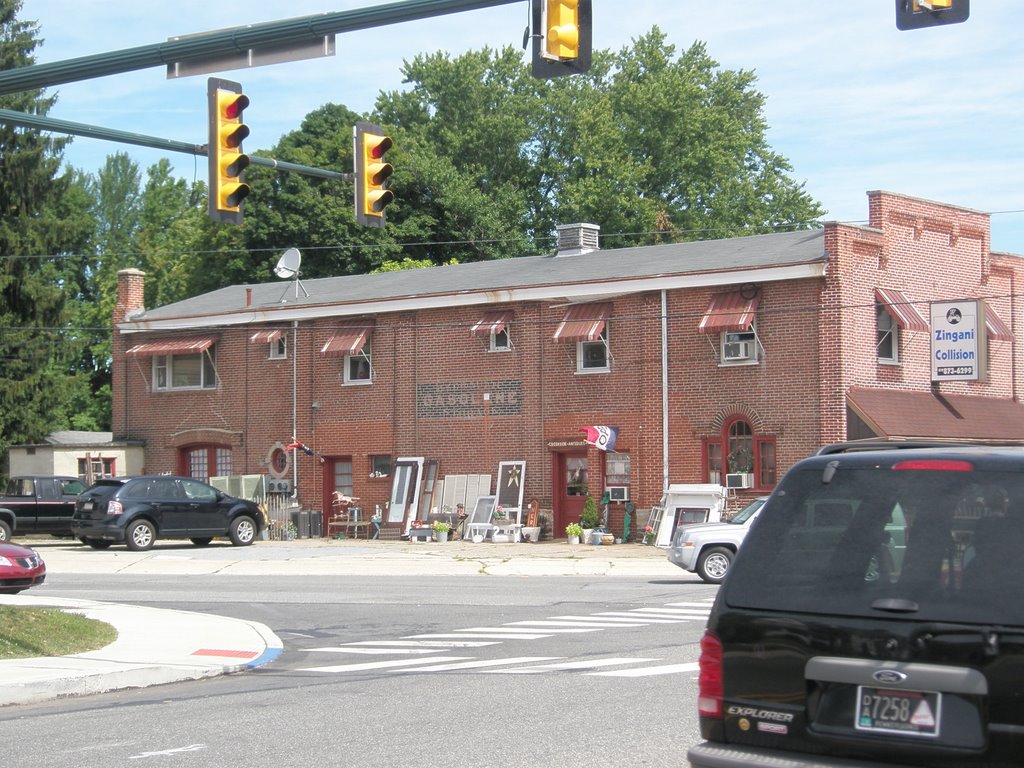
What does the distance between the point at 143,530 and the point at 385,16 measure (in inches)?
901

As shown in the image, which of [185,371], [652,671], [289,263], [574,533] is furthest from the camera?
[185,371]

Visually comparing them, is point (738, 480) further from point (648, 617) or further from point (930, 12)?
point (930, 12)

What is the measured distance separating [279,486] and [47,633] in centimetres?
2526

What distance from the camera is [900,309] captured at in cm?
3278

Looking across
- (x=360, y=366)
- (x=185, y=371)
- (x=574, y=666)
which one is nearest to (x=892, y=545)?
(x=574, y=666)

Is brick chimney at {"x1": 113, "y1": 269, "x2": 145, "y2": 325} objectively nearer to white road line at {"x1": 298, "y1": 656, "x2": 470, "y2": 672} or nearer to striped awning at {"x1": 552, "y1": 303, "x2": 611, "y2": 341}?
striped awning at {"x1": 552, "y1": 303, "x2": 611, "y2": 341}

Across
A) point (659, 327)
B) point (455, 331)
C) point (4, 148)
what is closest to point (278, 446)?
point (455, 331)

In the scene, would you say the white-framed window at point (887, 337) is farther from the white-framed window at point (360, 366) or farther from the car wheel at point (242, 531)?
the car wheel at point (242, 531)

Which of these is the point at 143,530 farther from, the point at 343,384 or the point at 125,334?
the point at 125,334

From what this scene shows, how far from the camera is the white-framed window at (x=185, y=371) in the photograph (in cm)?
4266

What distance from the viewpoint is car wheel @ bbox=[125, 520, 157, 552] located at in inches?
1254

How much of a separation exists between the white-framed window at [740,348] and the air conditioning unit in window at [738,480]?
8.39 feet

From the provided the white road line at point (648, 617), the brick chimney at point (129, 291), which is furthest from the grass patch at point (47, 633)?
the brick chimney at point (129, 291)

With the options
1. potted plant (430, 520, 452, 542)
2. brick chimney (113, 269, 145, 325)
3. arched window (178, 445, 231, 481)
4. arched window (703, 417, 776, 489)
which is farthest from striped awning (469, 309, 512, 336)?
brick chimney (113, 269, 145, 325)
